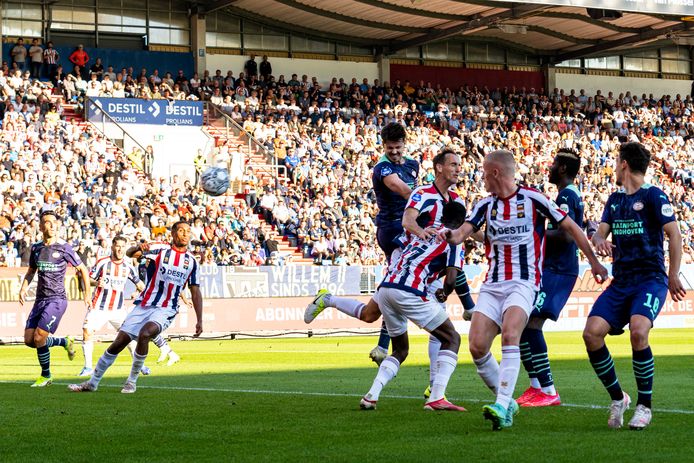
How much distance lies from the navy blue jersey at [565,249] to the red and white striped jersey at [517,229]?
1.86 metres

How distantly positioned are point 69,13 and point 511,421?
3994cm

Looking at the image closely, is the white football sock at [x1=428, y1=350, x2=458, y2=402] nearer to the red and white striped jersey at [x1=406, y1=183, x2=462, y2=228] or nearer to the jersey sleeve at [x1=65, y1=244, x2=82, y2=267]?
the red and white striped jersey at [x1=406, y1=183, x2=462, y2=228]

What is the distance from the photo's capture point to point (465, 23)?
50.7 metres

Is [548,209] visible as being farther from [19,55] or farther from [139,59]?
[139,59]

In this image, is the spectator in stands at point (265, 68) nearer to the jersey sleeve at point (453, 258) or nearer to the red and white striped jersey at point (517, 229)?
the jersey sleeve at point (453, 258)

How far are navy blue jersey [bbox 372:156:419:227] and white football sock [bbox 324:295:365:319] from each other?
96 centimetres

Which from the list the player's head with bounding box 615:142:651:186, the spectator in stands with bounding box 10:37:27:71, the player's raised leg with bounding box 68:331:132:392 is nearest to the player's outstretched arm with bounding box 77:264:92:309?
the player's raised leg with bounding box 68:331:132:392

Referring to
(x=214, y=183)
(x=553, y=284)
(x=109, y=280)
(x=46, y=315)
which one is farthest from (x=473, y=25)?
(x=553, y=284)

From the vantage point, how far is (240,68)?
49.1 meters

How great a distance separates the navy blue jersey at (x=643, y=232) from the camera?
9328 mm

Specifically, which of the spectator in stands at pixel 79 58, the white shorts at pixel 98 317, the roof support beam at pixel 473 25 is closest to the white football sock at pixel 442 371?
the white shorts at pixel 98 317

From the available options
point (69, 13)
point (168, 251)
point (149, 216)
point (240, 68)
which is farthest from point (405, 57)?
point (168, 251)

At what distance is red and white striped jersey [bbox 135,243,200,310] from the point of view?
13.6m

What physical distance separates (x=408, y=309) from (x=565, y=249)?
5.93ft
